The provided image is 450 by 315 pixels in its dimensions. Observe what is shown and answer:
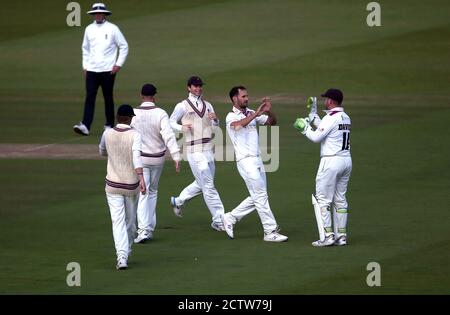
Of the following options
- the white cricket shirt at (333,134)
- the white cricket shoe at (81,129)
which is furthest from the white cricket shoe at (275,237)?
the white cricket shoe at (81,129)

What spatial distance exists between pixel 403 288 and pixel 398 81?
625 inches

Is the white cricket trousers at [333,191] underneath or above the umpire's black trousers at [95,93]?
underneath

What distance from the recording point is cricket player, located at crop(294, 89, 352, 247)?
50.5 ft

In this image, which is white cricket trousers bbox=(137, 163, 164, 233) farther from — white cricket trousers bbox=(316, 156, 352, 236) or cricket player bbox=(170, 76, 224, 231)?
white cricket trousers bbox=(316, 156, 352, 236)

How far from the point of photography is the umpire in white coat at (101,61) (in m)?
23.5

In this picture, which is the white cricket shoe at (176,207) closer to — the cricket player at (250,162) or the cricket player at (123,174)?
the cricket player at (250,162)

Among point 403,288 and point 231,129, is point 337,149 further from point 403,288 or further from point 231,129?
point 403,288

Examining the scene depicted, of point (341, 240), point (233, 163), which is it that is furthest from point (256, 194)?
point (233, 163)

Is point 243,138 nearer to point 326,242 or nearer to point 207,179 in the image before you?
point 207,179

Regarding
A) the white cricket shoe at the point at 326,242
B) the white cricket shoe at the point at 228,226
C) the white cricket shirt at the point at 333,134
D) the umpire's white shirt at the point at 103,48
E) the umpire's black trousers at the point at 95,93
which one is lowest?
the white cricket shoe at the point at 326,242

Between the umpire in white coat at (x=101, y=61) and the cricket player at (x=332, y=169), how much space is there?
8.59 m

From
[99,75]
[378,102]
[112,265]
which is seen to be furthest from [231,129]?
[378,102]

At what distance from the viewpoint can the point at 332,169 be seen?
15430 mm

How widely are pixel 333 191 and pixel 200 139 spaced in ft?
6.91
